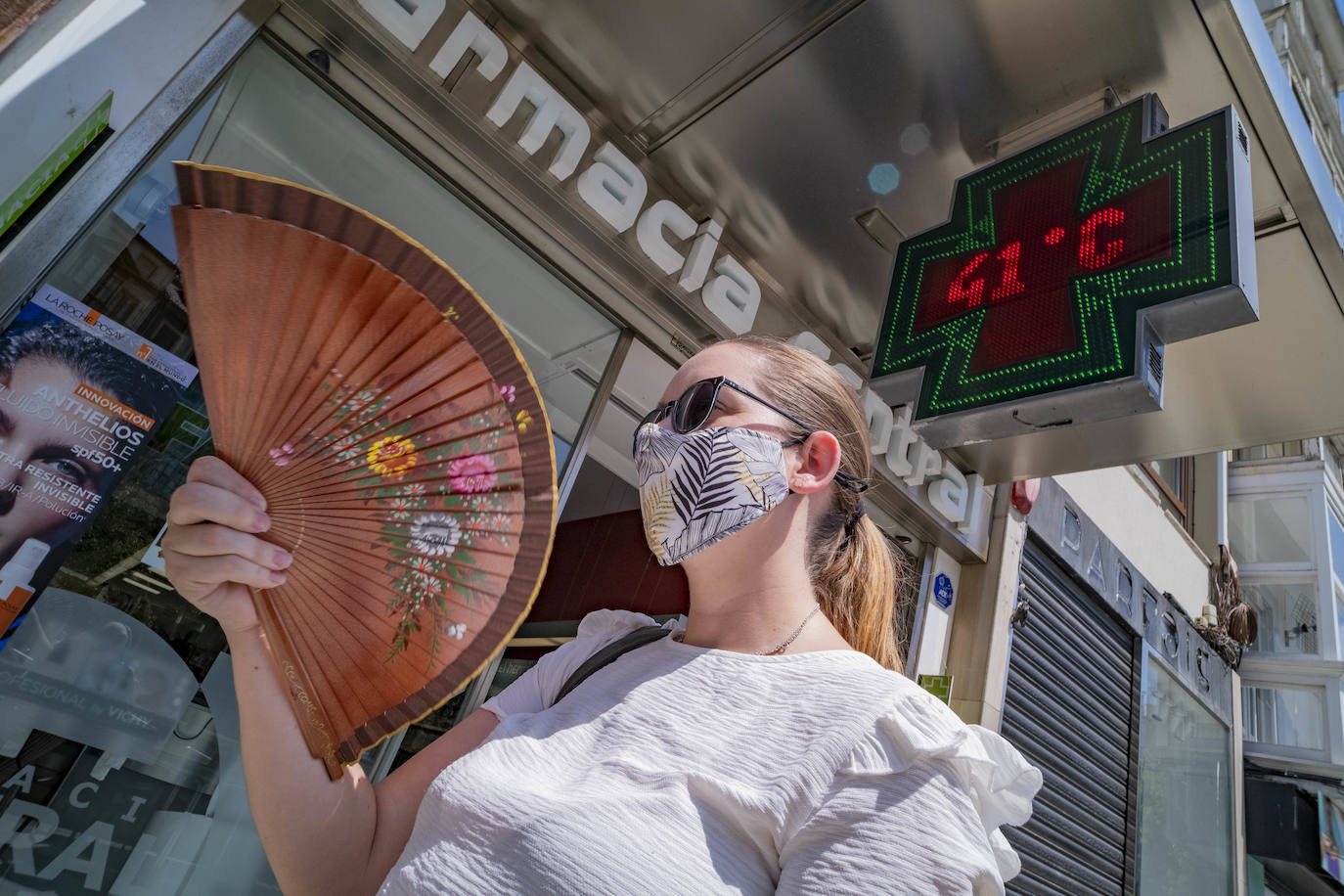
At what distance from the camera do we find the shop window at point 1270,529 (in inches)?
452

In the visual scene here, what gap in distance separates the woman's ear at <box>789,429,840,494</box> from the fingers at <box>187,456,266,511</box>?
900 millimetres

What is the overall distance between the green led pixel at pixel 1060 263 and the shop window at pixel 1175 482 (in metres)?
5.74

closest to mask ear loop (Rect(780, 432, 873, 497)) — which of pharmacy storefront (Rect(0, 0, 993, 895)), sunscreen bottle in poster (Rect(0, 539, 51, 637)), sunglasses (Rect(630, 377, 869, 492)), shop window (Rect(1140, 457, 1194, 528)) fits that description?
sunglasses (Rect(630, 377, 869, 492))

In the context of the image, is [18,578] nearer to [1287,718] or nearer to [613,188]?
[613,188]

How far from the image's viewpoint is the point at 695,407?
5.01ft

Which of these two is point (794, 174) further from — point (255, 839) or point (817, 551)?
point (255, 839)

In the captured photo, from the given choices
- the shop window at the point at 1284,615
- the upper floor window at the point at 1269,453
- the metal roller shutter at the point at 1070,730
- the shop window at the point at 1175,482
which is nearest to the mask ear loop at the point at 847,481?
the metal roller shutter at the point at 1070,730

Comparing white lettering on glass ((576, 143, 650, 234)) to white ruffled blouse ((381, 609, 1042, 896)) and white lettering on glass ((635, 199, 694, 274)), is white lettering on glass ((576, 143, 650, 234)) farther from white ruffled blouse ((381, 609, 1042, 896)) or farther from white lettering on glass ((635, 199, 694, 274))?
white ruffled blouse ((381, 609, 1042, 896))

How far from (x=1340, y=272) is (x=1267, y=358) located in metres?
0.61

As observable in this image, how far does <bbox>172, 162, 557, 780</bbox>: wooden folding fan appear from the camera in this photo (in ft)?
3.18

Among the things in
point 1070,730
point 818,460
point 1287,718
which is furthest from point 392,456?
point 1287,718

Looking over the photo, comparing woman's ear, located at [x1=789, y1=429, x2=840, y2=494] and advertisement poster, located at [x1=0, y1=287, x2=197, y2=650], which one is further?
advertisement poster, located at [x1=0, y1=287, x2=197, y2=650]

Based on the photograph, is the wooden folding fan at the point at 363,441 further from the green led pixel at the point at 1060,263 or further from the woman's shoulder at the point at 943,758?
the green led pixel at the point at 1060,263

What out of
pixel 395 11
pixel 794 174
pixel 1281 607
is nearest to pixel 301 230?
pixel 395 11
